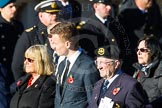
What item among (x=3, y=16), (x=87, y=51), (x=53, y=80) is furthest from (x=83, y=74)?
(x=3, y=16)

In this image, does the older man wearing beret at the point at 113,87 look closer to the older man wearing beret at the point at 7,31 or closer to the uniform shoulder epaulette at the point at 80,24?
A: the uniform shoulder epaulette at the point at 80,24

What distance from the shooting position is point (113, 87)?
7.56 m

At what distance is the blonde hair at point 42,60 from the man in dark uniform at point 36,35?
0.75 m

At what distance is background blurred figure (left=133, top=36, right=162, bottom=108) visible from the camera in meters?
8.12

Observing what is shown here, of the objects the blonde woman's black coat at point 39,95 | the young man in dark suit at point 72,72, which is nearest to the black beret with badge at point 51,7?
the young man in dark suit at point 72,72

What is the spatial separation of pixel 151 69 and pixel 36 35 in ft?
5.84

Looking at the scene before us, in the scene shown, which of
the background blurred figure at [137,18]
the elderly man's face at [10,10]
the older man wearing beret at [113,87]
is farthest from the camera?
the background blurred figure at [137,18]

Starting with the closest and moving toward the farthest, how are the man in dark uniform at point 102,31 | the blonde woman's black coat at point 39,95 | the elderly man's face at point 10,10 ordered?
the blonde woman's black coat at point 39,95 → the man in dark uniform at point 102,31 → the elderly man's face at point 10,10

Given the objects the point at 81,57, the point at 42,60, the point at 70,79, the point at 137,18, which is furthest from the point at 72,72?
the point at 137,18

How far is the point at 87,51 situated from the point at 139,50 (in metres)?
0.83

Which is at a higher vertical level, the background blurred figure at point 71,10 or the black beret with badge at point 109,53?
the background blurred figure at point 71,10

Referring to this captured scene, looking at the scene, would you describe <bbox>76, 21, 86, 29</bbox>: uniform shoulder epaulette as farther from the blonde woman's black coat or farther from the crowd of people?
the blonde woman's black coat

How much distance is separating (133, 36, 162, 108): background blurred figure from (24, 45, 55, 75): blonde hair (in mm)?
1052

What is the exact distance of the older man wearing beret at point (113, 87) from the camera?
291 inches
